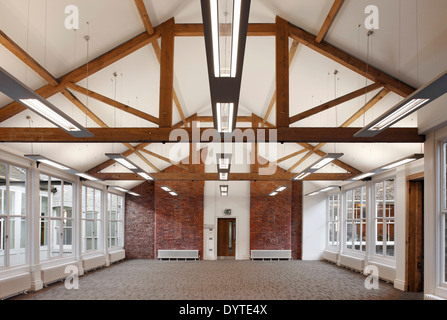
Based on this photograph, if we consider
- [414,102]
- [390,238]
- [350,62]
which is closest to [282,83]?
[350,62]

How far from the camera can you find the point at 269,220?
17609 millimetres

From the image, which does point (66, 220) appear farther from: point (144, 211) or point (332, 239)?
point (332, 239)

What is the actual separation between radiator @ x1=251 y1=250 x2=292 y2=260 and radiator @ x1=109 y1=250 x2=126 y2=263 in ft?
18.3

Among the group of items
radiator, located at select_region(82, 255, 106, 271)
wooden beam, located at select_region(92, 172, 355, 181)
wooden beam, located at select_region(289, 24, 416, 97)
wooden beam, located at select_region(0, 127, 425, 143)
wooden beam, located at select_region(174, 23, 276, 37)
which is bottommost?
radiator, located at select_region(82, 255, 106, 271)

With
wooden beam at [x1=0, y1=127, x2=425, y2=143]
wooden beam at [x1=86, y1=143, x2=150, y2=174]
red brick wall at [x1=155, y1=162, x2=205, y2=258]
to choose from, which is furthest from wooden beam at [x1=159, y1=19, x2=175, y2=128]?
red brick wall at [x1=155, y1=162, x2=205, y2=258]

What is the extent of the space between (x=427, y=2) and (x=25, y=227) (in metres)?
9.30

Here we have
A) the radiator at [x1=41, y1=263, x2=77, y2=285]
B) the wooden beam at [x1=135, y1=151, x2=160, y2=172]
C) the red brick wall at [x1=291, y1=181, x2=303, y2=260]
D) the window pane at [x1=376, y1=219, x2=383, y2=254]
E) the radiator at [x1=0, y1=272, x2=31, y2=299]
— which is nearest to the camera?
the radiator at [x1=0, y1=272, x2=31, y2=299]

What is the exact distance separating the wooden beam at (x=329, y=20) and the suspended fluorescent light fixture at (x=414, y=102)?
2.25 meters

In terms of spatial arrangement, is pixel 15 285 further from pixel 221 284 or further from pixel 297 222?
pixel 297 222

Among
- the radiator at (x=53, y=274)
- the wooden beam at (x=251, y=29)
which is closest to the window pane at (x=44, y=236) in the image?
the radiator at (x=53, y=274)

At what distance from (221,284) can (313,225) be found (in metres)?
8.24

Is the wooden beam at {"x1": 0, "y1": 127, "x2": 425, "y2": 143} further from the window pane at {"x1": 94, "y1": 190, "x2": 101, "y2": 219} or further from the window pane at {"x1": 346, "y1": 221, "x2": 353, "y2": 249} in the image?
the window pane at {"x1": 346, "y1": 221, "x2": 353, "y2": 249}

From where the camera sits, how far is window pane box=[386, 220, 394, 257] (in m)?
11.1

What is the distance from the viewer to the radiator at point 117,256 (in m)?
15.3
